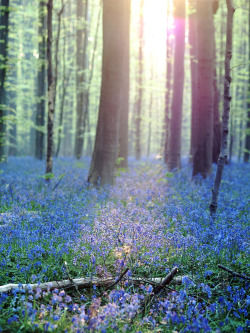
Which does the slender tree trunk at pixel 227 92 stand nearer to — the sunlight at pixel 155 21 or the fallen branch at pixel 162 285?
the fallen branch at pixel 162 285

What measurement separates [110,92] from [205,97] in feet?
13.4

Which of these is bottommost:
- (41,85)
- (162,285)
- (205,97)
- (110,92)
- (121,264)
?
(162,285)

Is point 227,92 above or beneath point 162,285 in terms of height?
above

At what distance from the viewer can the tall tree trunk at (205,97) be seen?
35.2 ft

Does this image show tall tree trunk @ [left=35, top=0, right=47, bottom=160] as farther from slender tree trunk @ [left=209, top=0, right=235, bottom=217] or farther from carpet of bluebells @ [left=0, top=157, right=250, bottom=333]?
slender tree trunk @ [left=209, top=0, right=235, bottom=217]

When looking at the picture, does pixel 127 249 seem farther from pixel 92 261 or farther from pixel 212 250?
pixel 212 250

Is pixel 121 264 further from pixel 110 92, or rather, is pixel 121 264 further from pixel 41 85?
pixel 41 85

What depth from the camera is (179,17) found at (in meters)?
12.7

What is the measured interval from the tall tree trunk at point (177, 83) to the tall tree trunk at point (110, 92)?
16.3 feet

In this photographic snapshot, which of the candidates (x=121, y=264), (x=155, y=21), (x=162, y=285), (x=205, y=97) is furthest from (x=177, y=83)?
(x=155, y=21)

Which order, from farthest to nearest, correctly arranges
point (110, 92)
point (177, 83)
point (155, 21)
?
1. point (155, 21)
2. point (177, 83)
3. point (110, 92)

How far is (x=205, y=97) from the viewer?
1074 cm

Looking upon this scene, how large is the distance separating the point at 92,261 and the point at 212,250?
5.36ft

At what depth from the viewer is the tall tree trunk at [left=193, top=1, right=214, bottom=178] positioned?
1072 cm
